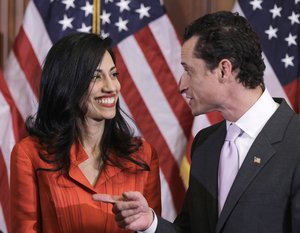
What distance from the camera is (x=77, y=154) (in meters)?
1.77

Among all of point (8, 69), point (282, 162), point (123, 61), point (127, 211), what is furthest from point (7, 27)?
point (282, 162)

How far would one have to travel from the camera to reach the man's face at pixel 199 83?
1.45 m

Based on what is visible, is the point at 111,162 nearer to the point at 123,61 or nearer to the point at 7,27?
the point at 123,61

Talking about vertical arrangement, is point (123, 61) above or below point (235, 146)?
above

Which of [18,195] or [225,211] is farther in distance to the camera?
[18,195]

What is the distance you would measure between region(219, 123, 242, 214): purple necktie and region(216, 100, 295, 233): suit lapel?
6 centimetres

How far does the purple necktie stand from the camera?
1.41 meters

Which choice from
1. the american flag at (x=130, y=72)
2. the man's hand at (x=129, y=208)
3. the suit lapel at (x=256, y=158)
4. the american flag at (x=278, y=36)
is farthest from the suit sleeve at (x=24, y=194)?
the american flag at (x=278, y=36)

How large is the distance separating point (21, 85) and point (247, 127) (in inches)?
52.9

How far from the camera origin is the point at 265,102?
140 cm

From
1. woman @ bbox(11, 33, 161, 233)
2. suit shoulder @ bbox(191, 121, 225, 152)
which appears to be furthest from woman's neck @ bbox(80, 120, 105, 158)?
suit shoulder @ bbox(191, 121, 225, 152)

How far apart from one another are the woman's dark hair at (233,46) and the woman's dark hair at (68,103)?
44 centimetres

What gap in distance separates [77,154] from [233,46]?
0.63 meters

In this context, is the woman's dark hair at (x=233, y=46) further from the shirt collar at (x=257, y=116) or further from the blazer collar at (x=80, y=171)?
the blazer collar at (x=80, y=171)
